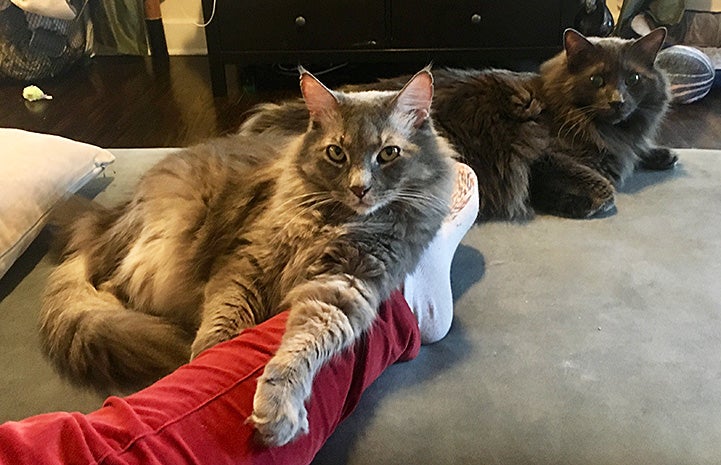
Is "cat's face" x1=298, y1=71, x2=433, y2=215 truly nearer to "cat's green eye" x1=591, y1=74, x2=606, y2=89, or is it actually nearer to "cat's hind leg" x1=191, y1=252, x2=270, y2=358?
"cat's hind leg" x1=191, y1=252, x2=270, y2=358

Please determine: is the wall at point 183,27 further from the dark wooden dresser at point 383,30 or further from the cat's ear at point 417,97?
the cat's ear at point 417,97

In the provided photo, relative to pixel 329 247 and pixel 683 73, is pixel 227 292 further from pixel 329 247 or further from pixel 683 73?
pixel 683 73

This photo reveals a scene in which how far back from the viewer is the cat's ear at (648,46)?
6.97ft

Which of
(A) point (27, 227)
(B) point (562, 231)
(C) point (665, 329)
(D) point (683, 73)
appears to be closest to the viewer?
(C) point (665, 329)

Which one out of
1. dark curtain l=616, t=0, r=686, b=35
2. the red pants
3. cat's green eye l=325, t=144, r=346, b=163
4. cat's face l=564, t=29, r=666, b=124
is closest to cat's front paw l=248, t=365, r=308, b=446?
the red pants

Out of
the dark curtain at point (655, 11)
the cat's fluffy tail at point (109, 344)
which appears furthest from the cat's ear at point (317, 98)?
the dark curtain at point (655, 11)

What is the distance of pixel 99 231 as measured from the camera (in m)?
1.71

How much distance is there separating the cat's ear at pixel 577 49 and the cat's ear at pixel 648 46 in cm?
13

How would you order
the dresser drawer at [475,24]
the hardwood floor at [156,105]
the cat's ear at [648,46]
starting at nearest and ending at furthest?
the cat's ear at [648,46] < the hardwood floor at [156,105] < the dresser drawer at [475,24]

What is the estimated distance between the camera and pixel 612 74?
7.07ft

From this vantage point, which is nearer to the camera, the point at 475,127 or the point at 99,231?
the point at 99,231

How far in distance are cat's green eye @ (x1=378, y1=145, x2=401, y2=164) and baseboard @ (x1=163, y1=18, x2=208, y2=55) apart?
3.05 m

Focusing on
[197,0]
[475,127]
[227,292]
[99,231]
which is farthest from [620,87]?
[197,0]

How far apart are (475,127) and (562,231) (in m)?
0.42
